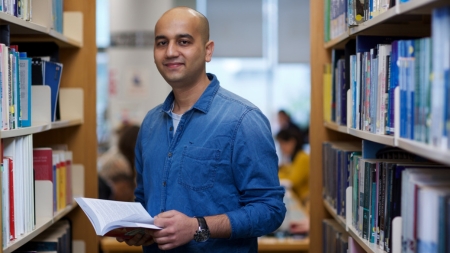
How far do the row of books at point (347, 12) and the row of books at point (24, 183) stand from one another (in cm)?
136

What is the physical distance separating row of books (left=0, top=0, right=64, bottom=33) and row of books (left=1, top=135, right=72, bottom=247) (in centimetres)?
49

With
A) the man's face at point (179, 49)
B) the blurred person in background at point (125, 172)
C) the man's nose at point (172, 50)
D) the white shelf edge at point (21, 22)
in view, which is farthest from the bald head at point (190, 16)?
the blurred person in background at point (125, 172)

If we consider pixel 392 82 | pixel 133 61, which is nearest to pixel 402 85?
pixel 392 82

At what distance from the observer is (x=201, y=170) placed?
2156 mm

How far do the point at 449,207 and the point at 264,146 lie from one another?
91 centimetres

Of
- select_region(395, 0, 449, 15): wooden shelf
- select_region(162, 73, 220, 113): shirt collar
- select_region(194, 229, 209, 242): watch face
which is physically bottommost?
select_region(194, 229, 209, 242): watch face

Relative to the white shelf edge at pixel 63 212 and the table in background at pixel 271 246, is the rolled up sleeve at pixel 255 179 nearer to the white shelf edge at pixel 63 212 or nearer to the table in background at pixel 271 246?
the white shelf edge at pixel 63 212

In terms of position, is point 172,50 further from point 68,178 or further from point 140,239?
point 68,178

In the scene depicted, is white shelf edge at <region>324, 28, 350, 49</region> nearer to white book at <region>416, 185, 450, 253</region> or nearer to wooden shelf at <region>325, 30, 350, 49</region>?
wooden shelf at <region>325, 30, 350, 49</region>

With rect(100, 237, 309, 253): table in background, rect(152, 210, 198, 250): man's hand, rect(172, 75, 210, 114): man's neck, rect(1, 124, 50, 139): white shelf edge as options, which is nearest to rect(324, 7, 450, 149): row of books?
rect(172, 75, 210, 114): man's neck

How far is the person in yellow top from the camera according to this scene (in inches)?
233

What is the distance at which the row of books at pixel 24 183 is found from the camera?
2043mm

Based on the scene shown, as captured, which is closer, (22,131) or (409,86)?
(409,86)

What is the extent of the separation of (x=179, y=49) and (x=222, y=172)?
0.49 m
